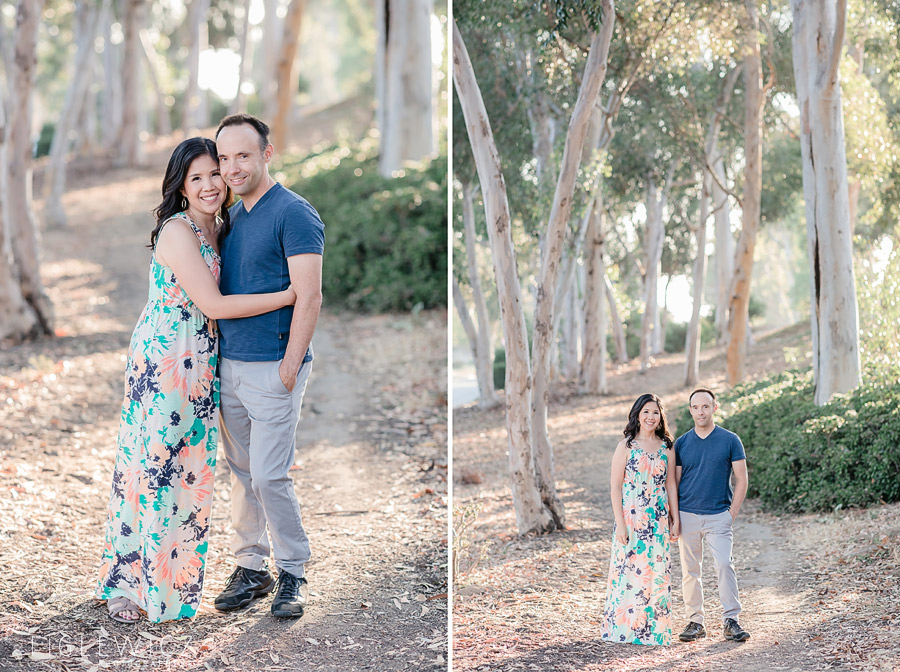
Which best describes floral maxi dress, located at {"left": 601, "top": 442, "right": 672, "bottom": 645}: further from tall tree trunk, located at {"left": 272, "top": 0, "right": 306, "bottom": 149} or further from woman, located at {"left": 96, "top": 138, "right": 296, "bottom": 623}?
tall tree trunk, located at {"left": 272, "top": 0, "right": 306, "bottom": 149}

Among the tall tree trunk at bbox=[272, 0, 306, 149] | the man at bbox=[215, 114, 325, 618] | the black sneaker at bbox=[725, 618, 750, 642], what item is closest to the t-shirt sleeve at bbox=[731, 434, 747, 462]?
the black sneaker at bbox=[725, 618, 750, 642]

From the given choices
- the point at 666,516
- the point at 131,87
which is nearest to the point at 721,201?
the point at 666,516

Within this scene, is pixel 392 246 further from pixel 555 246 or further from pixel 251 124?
pixel 251 124

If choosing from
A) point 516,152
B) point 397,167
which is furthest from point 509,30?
point 397,167

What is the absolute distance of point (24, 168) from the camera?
9234 mm

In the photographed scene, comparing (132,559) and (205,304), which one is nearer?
(205,304)

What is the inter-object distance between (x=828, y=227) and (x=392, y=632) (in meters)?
3.18

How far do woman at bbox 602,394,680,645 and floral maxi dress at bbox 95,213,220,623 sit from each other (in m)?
1.78

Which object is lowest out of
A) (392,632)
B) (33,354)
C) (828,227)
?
(392,632)

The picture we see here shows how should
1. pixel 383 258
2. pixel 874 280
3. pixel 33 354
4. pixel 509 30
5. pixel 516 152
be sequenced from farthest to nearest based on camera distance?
pixel 383 258
pixel 33 354
pixel 516 152
pixel 509 30
pixel 874 280

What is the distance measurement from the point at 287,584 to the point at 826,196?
3.55 meters

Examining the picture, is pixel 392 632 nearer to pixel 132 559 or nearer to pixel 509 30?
pixel 132 559

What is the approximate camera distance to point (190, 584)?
12.5ft

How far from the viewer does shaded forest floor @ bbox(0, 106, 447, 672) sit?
3.58 meters
